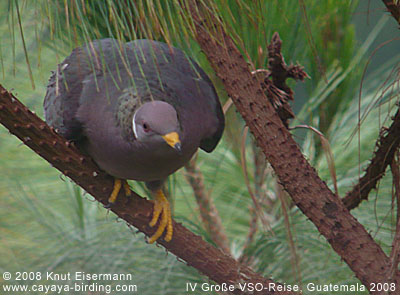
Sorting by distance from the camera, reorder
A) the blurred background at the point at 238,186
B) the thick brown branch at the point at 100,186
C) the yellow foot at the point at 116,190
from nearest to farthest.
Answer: the thick brown branch at the point at 100,186 < the yellow foot at the point at 116,190 < the blurred background at the point at 238,186

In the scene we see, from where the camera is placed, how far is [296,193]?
→ 2.78 ft

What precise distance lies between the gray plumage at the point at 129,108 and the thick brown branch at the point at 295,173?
63mm

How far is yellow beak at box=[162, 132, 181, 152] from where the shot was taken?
2.46 ft

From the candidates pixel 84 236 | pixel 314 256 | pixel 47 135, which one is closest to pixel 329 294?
pixel 314 256

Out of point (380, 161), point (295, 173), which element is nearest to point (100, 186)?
point (295, 173)

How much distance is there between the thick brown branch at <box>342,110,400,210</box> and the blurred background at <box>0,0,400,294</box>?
6 cm

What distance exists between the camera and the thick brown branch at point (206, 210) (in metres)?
1.16

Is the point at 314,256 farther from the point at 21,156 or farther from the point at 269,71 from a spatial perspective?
the point at 21,156

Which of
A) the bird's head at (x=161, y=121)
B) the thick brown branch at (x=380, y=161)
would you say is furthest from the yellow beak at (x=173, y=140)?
the thick brown branch at (x=380, y=161)

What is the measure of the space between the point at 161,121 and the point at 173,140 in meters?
0.03

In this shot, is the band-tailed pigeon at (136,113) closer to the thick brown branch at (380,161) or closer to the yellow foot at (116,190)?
the yellow foot at (116,190)

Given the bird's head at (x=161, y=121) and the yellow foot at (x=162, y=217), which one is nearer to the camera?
the bird's head at (x=161, y=121)

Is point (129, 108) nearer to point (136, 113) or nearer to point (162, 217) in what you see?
point (136, 113)

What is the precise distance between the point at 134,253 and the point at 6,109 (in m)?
0.45
